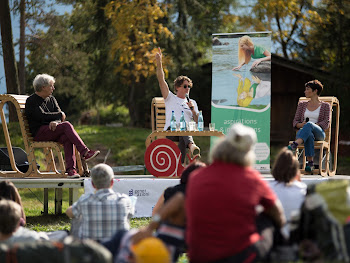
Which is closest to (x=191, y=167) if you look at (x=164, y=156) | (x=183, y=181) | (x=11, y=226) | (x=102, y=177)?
(x=183, y=181)

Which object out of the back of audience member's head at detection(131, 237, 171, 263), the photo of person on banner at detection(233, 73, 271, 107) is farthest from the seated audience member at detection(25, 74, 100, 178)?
the back of audience member's head at detection(131, 237, 171, 263)

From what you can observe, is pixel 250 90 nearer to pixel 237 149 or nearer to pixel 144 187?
pixel 144 187

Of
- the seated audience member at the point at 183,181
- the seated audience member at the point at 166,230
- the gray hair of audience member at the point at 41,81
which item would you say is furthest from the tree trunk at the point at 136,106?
the seated audience member at the point at 166,230

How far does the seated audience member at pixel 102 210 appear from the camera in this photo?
13.2 feet

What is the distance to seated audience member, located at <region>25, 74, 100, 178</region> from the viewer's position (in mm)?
6777

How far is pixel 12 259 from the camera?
10.2 feet

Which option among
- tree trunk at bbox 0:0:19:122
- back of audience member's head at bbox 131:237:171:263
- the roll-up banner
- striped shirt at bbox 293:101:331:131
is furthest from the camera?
tree trunk at bbox 0:0:19:122

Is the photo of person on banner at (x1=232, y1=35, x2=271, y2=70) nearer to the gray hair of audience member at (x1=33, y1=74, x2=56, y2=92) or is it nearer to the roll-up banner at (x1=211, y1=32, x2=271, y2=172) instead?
the roll-up banner at (x1=211, y1=32, x2=271, y2=172)

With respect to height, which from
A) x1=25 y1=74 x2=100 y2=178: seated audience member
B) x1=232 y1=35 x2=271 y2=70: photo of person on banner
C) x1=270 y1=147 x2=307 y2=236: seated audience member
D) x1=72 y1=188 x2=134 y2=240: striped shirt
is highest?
x1=232 y1=35 x2=271 y2=70: photo of person on banner

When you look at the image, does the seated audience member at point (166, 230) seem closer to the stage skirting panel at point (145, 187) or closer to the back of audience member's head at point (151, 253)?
the back of audience member's head at point (151, 253)

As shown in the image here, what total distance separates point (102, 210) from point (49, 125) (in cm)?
297

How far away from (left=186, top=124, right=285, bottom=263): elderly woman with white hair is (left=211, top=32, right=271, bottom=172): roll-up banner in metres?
4.87

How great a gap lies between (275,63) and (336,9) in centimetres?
288

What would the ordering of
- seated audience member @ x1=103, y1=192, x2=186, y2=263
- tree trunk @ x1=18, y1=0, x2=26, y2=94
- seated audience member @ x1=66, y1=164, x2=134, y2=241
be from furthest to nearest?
tree trunk @ x1=18, y1=0, x2=26, y2=94 < seated audience member @ x1=66, y1=164, x2=134, y2=241 < seated audience member @ x1=103, y1=192, x2=186, y2=263
